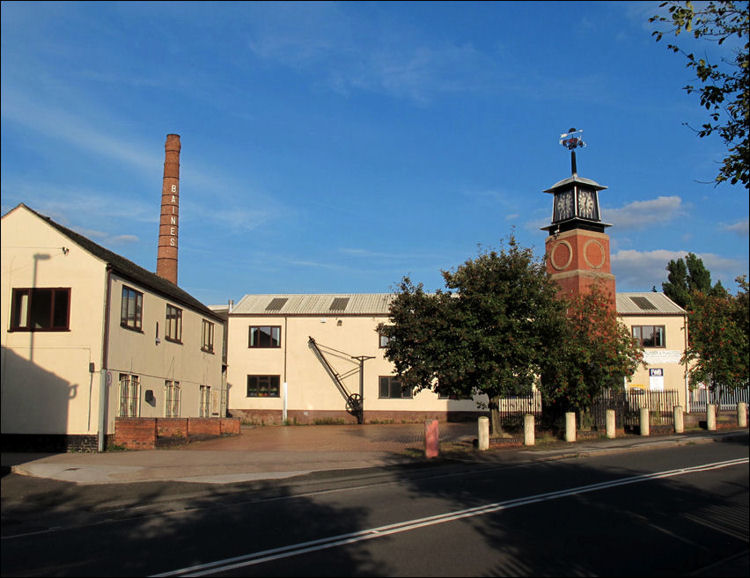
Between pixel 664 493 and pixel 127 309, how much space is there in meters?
18.7

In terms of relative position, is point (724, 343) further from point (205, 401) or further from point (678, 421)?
point (205, 401)

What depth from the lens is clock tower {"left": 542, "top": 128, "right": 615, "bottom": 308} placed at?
31031mm

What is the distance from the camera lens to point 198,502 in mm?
12305

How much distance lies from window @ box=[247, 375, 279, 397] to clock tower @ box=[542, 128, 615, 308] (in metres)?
17.8

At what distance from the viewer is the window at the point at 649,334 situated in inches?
1679

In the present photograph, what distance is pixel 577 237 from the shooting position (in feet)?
103

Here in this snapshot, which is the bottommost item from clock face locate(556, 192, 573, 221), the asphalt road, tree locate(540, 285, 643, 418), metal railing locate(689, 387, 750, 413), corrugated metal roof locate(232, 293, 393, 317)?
the asphalt road

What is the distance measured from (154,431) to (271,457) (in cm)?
458

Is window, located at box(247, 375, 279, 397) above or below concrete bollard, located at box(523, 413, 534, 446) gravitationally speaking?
above

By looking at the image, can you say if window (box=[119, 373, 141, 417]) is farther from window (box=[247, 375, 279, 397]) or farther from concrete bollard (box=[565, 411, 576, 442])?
window (box=[247, 375, 279, 397])

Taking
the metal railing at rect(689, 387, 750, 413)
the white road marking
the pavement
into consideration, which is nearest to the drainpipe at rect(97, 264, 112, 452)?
the pavement

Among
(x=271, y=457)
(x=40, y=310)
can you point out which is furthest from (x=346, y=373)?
(x=271, y=457)

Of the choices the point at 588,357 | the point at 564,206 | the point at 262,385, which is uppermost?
the point at 564,206

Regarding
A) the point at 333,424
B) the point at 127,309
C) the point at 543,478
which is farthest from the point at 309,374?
the point at 543,478
